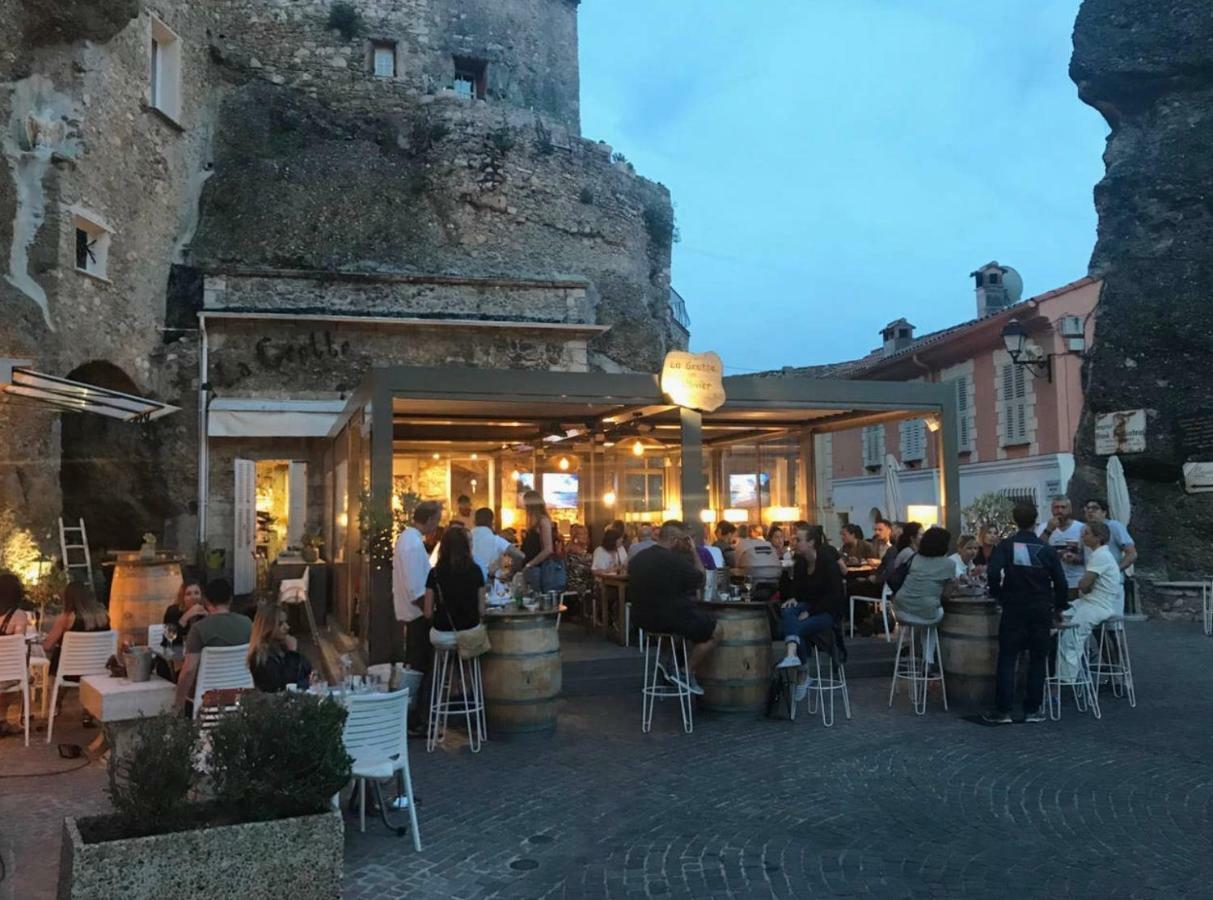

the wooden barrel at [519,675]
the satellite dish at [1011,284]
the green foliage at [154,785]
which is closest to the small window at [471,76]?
the satellite dish at [1011,284]

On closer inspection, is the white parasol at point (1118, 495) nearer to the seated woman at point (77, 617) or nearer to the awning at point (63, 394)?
the seated woman at point (77, 617)

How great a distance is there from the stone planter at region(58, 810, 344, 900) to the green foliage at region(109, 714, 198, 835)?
103 mm

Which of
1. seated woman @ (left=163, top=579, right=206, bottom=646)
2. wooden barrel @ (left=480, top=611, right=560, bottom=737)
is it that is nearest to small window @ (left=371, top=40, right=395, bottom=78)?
seated woman @ (left=163, top=579, right=206, bottom=646)

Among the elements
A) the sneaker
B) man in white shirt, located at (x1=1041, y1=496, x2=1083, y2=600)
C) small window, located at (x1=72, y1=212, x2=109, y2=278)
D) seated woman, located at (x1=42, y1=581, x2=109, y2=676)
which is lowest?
the sneaker

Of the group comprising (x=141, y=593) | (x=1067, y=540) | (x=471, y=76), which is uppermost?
(x=471, y=76)

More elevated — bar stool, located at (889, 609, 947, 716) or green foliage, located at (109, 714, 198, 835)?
green foliage, located at (109, 714, 198, 835)

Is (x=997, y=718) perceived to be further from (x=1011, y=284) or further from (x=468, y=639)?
(x=1011, y=284)

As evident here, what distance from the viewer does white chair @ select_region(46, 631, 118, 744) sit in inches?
265

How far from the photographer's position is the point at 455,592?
6121 millimetres

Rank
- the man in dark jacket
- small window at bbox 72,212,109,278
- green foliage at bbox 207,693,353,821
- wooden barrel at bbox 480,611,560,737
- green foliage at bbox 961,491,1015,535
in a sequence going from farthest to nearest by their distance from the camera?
green foliage at bbox 961,491,1015,535 → small window at bbox 72,212,109,278 → the man in dark jacket → wooden barrel at bbox 480,611,560,737 → green foliage at bbox 207,693,353,821

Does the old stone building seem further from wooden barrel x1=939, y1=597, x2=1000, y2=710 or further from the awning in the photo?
wooden barrel x1=939, y1=597, x2=1000, y2=710

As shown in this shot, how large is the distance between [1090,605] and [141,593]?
30.2ft

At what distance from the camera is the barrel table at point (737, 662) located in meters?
6.77

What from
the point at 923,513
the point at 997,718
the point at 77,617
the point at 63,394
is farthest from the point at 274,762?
the point at 923,513
